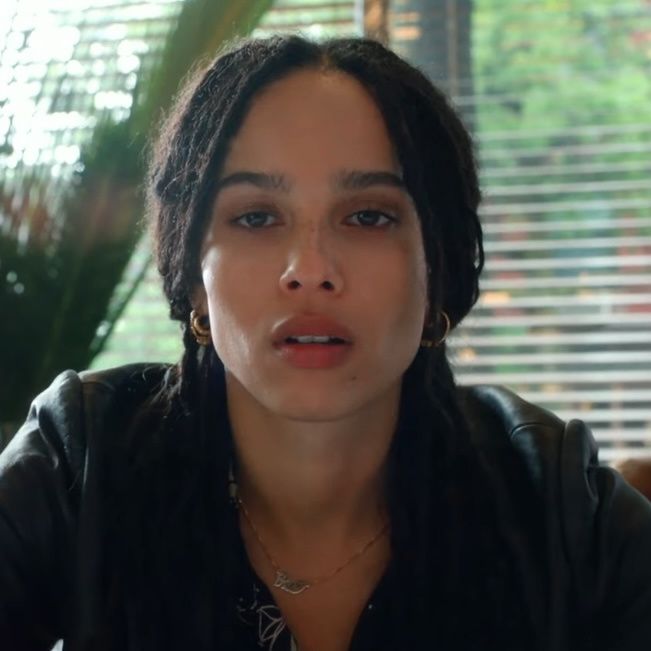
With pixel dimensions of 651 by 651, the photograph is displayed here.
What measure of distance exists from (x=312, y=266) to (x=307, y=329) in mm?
57

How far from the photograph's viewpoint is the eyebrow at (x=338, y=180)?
1.15 metres

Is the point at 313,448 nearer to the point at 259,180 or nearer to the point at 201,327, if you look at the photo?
the point at 201,327

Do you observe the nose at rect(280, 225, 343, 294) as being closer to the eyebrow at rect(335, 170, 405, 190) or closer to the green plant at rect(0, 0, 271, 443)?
the eyebrow at rect(335, 170, 405, 190)

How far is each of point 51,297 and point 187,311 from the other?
56 cm

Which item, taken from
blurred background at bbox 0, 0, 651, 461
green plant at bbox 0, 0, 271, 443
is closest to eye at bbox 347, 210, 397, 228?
green plant at bbox 0, 0, 271, 443

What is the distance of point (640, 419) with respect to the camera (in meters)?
2.36

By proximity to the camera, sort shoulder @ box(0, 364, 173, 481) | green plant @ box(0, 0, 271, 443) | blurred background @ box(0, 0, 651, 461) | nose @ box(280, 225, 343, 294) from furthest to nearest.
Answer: blurred background @ box(0, 0, 651, 461) → green plant @ box(0, 0, 271, 443) → shoulder @ box(0, 364, 173, 481) → nose @ box(280, 225, 343, 294)

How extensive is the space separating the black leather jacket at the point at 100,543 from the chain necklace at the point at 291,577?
0.48 ft

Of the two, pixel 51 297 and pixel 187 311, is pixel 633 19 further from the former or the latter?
pixel 187 311

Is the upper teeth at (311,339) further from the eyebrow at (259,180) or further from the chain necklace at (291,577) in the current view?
the chain necklace at (291,577)

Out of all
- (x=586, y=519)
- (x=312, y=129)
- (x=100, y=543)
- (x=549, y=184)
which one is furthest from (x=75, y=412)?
(x=549, y=184)

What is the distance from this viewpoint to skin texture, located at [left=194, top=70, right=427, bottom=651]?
113 cm

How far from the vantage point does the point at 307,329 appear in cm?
111

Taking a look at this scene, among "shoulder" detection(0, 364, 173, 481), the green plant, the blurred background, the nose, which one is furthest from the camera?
the blurred background
